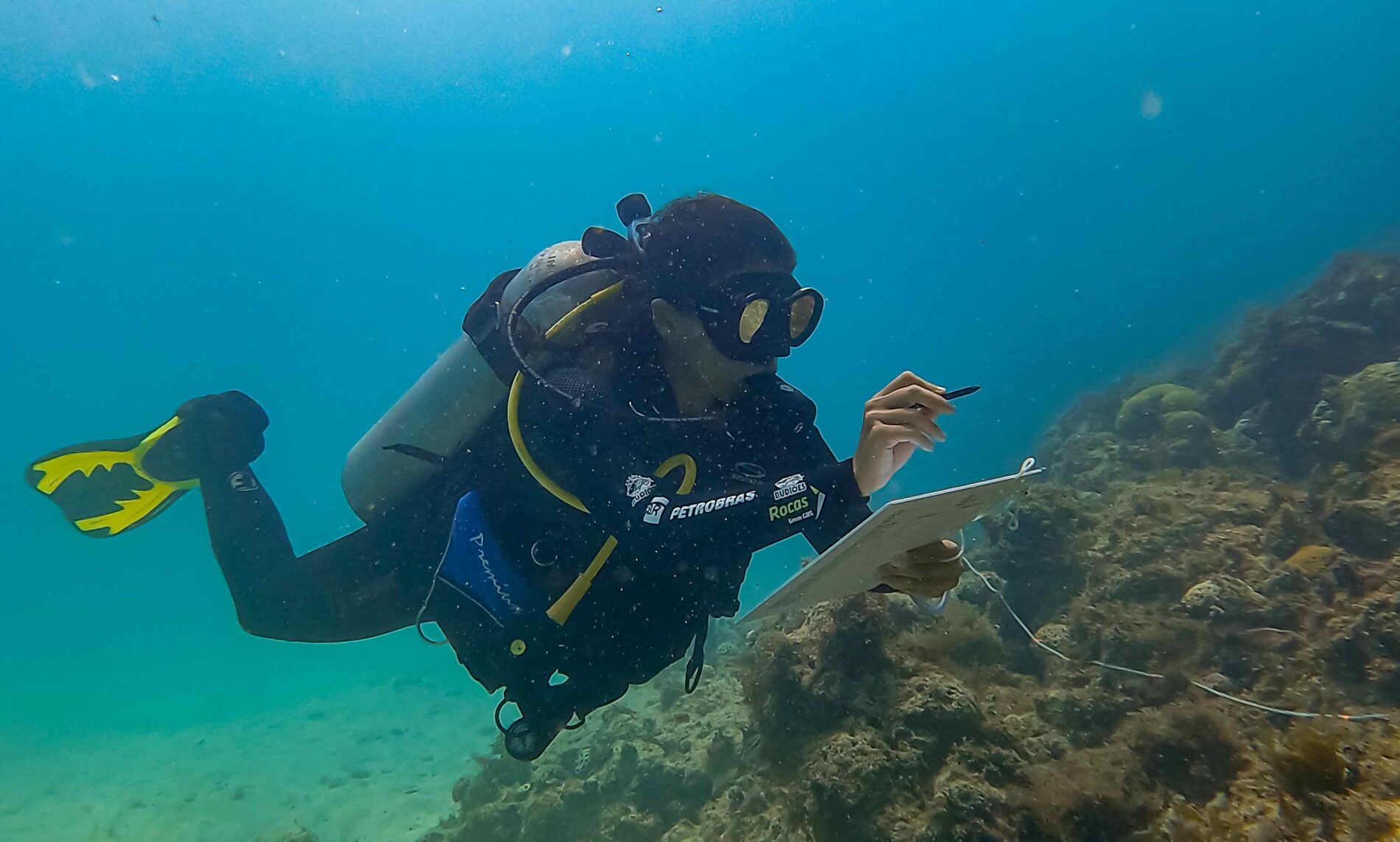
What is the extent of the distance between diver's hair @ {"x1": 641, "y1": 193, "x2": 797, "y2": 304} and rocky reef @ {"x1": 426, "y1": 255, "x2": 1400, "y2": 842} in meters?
2.81

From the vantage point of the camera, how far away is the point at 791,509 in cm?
276

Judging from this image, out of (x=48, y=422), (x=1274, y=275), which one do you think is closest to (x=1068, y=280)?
(x=1274, y=275)

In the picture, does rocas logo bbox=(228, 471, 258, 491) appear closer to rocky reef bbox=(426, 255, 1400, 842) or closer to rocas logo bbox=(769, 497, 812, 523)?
rocky reef bbox=(426, 255, 1400, 842)

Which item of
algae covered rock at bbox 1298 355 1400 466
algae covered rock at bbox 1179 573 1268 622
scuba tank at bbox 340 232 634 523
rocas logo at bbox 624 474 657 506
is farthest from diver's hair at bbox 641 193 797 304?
algae covered rock at bbox 1298 355 1400 466

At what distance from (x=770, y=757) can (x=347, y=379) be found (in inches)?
3874

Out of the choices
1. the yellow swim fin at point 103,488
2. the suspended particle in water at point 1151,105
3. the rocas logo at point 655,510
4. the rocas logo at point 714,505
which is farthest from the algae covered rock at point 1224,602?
the suspended particle in water at point 1151,105

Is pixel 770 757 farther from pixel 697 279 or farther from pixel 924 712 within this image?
pixel 697 279

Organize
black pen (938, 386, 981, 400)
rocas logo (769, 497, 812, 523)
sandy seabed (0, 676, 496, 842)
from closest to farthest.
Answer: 1. black pen (938, 386, 981, 400)
2. rocas logo (769, 497, 812, 523)
3. sandy seabed (0, 676, 496, 842)

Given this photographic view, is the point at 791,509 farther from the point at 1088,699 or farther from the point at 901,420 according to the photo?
the point at 1088,699

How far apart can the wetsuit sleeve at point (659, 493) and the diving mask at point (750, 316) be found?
614 millimetres

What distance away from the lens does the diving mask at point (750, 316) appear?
3.17 m

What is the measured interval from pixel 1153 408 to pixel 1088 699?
10.9m

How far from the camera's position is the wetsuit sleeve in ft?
9.05

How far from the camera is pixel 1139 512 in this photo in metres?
6.99
